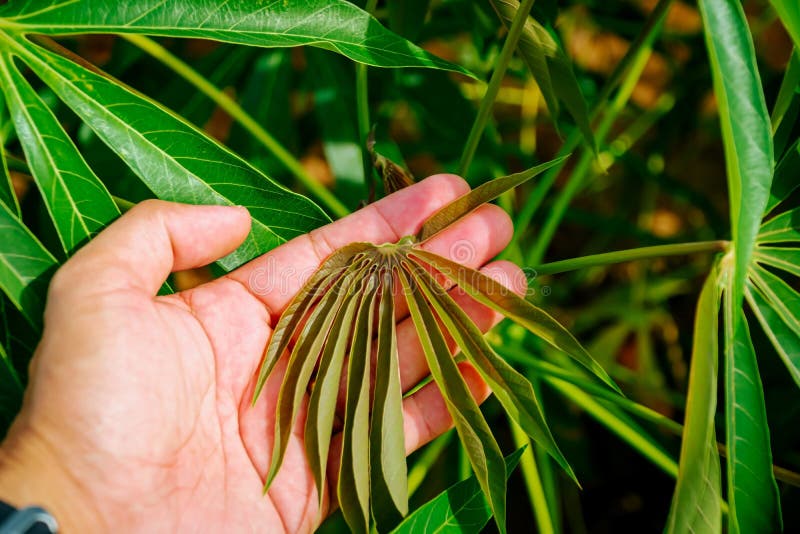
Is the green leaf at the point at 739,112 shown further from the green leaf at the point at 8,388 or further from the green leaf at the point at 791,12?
the green leaf at the point at 8,388

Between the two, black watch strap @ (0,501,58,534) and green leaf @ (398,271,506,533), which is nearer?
black watch strap @ (0,501,58,534)

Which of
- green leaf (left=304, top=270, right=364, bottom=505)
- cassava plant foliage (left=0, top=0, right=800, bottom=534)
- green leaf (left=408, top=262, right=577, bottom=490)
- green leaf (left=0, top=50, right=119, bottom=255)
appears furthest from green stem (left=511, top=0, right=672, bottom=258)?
green leaf (left=0, top=50, right=119, bottom=255)

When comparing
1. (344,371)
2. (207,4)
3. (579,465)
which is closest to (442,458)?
(579,465)

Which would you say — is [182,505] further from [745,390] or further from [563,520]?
[563,520]

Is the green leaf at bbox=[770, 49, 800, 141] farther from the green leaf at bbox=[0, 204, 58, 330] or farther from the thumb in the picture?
the green leaf at bbox=[0, 204, 58, 330]

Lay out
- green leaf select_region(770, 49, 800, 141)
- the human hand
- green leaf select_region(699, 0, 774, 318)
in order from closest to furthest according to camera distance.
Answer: green leaf select_region(699, 0, 774, 318) < the human hand < green leaf select_region(770, 49, 800, 141)

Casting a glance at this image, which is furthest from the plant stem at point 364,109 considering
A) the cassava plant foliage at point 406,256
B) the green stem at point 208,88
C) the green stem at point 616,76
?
the green stem at point 616,76
